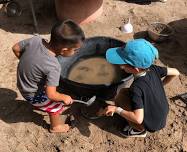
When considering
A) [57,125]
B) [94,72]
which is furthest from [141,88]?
[94,72]

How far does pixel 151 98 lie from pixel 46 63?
3.27 ft

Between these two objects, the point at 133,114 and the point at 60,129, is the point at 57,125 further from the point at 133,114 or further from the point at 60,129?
the point at 133,114

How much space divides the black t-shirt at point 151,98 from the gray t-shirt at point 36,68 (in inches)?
28.6

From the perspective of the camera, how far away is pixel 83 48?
446 centimetres

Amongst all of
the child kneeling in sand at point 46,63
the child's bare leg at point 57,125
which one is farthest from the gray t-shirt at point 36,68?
the child's bare leg at point 57,125

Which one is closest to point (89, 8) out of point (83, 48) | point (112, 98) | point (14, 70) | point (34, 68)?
point (83, 48)

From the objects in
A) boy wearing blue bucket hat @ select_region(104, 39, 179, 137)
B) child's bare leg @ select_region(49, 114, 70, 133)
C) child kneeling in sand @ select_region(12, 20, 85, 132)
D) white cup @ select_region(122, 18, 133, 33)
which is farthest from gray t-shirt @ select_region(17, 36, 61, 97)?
white cup @ select_region(122, 18, 133, 33)

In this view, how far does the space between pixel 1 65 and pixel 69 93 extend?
1141 mm

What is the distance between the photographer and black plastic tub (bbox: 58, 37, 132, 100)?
3721 millimetres

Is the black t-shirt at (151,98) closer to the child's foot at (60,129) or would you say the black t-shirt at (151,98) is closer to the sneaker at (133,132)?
the sneaker at (133,132)

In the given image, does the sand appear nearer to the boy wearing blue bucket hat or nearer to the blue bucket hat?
the boy wearing blue bucket hat

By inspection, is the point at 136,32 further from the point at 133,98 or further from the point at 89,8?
the point at 133,98

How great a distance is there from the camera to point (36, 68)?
330 centimetres

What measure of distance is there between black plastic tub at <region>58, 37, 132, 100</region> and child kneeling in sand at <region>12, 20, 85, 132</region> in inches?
12.3
